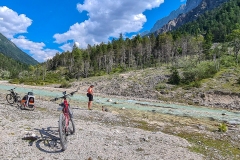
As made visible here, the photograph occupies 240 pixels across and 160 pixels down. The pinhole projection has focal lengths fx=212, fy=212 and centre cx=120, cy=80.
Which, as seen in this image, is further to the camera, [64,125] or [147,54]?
[147,54]

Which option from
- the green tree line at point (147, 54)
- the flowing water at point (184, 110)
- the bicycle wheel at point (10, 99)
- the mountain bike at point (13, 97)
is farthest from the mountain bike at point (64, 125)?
the green tree line at point (147, 54)

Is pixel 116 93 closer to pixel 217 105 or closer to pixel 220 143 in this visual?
pixel 217 105

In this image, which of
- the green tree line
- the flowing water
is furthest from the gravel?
the green tree line

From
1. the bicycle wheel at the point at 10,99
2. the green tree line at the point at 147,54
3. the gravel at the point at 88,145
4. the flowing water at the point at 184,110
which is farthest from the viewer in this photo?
the green tree line at the point at 147,54

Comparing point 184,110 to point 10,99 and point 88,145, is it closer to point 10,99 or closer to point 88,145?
point 10,99

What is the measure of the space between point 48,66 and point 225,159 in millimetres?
179464

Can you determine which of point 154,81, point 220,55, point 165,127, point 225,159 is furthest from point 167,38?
point 225,159

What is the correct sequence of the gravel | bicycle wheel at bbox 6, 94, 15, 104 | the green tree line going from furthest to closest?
the green tree line
bicycle wheel at bbox 6, 94, 15, 104
the gravel

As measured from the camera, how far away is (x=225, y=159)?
11758 mm

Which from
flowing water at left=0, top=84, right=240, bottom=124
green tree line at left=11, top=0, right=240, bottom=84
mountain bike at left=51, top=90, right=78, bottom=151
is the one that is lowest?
flowing water at left=0, top=84, right=240, bottom=124

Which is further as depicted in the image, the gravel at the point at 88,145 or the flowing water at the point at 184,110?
the flowing water at the point at 184,110

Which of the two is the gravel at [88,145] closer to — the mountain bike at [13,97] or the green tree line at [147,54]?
the mountain bike at [13,97]

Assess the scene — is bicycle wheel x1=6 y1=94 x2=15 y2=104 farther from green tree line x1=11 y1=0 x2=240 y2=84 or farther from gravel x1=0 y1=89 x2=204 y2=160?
green tree line x1=11 y1=0 x2=240 y2=84

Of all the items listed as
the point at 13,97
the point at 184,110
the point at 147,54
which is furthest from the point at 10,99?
the point at 147,54
